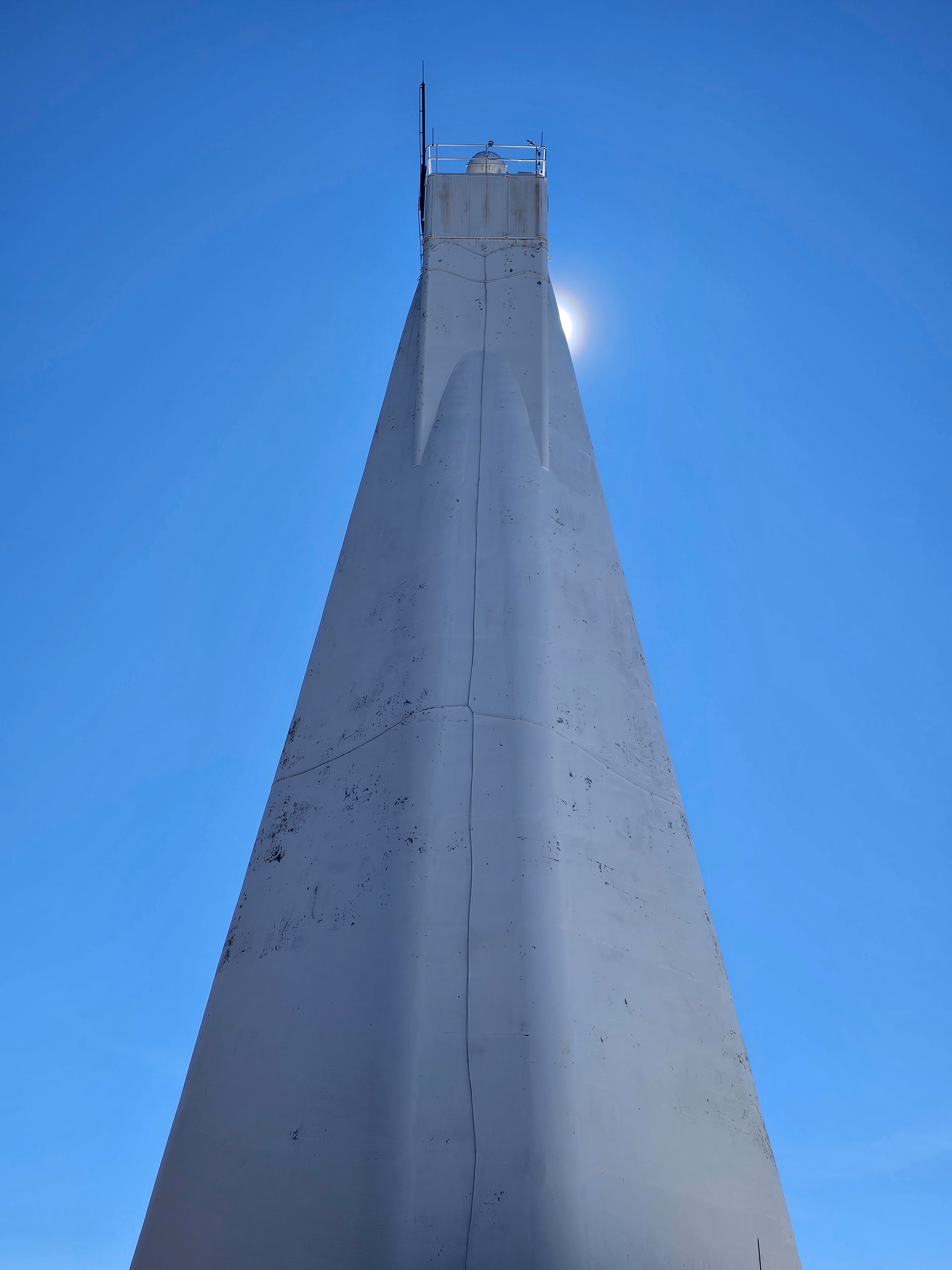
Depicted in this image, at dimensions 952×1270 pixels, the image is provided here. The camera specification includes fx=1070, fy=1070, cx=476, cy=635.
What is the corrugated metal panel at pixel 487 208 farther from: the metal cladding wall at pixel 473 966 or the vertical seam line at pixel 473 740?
the metal cladding wall at pixel 473 966

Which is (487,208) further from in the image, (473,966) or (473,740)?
(473,966)

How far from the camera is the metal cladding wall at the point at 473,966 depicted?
235 inches

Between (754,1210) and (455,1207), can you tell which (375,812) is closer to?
(455,1207)

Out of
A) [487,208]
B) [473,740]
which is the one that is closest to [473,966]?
[473,740]

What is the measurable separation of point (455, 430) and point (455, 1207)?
268 inches

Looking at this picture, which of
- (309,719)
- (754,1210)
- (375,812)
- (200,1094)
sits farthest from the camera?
(309,719)

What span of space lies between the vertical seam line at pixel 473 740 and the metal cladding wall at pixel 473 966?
19mm

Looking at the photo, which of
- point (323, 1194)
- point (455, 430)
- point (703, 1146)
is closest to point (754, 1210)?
point (703, 1146)

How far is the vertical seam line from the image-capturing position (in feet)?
19.2

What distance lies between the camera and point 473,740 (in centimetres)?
772

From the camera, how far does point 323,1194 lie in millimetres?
6035

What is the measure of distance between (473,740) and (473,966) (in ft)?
5.63

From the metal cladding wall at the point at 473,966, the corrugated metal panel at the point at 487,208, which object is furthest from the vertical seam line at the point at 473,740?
the corrugated metal panel at the point at 487,208

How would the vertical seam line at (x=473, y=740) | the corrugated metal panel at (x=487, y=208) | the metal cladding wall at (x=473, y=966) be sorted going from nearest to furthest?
the vertical seam line at (x=473, y=740) → the metal cladding wall at (x=473, y=966) → the corrugated metal panel at (x=487, y=208)
